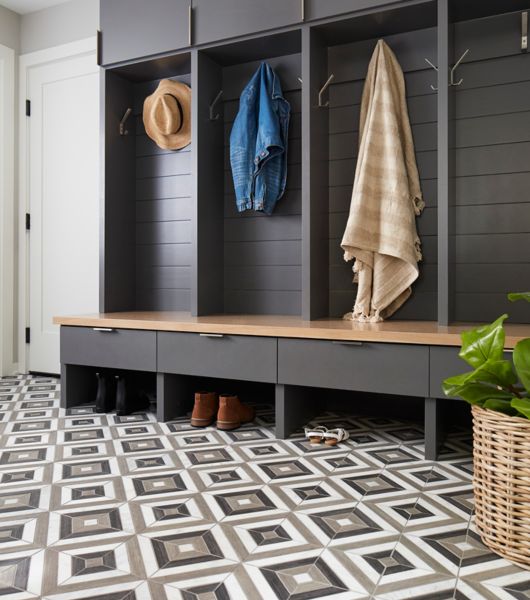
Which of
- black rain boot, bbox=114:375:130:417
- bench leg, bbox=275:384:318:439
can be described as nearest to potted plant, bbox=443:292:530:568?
bench leg, bbox=275:384:318:439

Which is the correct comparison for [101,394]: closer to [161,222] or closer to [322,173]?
[161,222]

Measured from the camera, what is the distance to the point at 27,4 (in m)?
3.94

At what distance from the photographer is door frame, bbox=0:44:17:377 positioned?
13.1 ft

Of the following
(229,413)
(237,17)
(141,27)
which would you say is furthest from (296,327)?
(141,27)

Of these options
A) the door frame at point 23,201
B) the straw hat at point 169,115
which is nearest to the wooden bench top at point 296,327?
the straw hat at point 169,115

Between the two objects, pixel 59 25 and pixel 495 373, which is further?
pixel 59 25

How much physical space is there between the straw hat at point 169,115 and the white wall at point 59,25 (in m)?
0.82

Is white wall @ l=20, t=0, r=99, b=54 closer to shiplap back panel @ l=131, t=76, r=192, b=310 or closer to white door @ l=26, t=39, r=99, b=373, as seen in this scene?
white door @ l=26, t=39, r=99, b=373

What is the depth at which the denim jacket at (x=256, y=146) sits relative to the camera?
3002mm

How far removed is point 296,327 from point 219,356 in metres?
0.41

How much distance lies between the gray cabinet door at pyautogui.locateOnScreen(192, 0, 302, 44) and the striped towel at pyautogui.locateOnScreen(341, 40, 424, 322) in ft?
1.58

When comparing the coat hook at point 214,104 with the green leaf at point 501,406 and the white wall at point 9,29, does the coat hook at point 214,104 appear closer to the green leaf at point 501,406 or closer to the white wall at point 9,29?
the white wall at point 9,29

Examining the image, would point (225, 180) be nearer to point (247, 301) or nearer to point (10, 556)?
point (247, 301)

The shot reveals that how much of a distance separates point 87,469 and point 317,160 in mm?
1742
